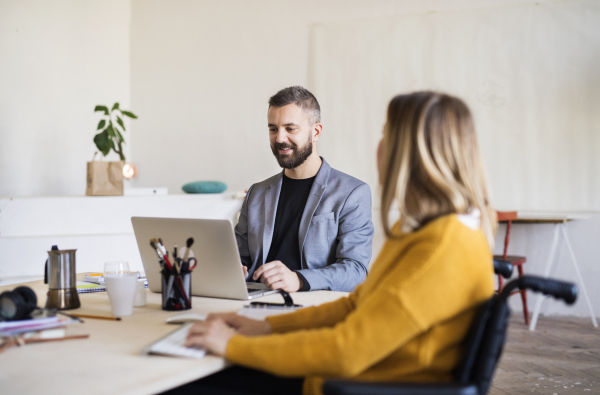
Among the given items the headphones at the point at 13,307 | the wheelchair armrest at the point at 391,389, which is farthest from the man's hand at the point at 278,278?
the wheelchair armrest at the point at 391,389

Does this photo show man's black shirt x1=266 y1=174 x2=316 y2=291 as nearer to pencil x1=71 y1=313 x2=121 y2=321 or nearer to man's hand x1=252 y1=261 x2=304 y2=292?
man's hand x1=252 y1=261 x2=304 y2=292

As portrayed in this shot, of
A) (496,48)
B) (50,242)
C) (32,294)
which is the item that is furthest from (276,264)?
(496,48)

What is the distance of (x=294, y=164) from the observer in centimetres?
214

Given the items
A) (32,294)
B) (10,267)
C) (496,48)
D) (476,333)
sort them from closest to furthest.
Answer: (476,333) → (32,294) → (10,267) → (496,48)

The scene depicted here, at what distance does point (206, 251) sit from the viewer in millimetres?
1403

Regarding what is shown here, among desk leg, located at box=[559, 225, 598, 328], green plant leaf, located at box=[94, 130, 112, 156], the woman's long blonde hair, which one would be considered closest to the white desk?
green plant leaf, located at box=[94, 130, 112, 156]

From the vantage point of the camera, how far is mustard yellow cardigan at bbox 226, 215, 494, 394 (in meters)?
0.88

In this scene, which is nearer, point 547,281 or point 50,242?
point 547,281

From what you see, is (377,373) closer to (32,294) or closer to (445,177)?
(445,177)

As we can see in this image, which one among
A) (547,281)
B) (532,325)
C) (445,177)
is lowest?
(532,325)

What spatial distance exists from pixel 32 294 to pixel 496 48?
365 centimetres

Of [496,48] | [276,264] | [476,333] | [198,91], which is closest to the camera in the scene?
[476,333]

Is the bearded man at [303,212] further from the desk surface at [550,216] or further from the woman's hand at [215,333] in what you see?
the desk surface at [550,216]

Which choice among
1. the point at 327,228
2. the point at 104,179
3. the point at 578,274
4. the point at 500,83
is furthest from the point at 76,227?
the point at 578,274
